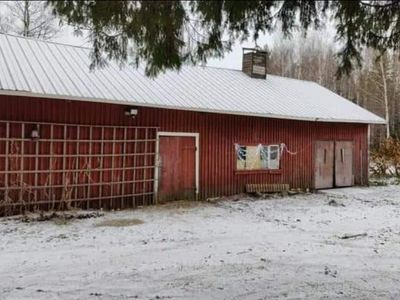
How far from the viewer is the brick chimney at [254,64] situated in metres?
15.3

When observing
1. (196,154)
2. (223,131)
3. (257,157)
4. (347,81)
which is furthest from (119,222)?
(347,81)

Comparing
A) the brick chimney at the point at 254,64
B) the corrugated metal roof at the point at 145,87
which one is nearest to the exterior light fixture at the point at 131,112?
the corrugated metal roof at the point at 145,87

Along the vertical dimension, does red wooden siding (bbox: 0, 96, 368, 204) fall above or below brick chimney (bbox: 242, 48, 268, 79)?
below

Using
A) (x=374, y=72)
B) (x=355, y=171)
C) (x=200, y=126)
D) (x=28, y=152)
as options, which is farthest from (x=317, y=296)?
(x=374, y=72)

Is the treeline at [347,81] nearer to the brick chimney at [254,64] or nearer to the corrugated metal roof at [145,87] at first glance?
the brick chimney at [254,64]

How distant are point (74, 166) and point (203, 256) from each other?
166 inches

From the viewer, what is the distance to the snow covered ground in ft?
14.8

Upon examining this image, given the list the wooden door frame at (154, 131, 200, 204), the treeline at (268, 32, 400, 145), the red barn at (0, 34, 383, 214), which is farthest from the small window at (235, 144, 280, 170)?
the treeline at (268, 32, 400, 145)

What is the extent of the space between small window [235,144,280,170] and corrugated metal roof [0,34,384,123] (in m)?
1.02

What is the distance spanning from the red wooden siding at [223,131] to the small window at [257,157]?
0.54 feet

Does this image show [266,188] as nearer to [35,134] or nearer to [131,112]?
[131,112]

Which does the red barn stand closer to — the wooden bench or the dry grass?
the wooden bench

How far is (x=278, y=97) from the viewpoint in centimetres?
1390

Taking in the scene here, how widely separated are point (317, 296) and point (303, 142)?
30.9ft
